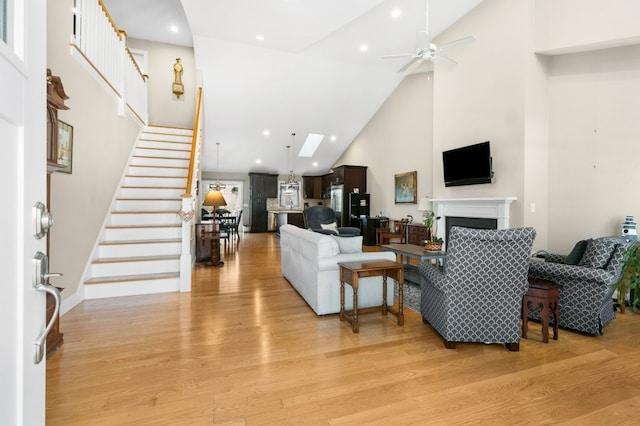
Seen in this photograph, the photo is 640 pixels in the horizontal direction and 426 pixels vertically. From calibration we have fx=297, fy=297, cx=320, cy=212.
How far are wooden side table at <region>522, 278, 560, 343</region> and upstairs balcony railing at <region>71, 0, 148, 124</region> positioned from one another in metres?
5.19

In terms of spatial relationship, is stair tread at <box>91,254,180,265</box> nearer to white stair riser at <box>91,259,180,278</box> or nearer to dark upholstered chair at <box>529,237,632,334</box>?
white stair riser at <box>91,259,180,278</box>

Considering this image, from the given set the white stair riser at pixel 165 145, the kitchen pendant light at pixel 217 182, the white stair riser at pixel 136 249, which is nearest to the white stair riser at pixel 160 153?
the white stair riser at pixel 165 145

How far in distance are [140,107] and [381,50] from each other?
517 centimetres

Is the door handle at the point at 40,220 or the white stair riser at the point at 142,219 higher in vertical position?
the door handle at the point at 40,220

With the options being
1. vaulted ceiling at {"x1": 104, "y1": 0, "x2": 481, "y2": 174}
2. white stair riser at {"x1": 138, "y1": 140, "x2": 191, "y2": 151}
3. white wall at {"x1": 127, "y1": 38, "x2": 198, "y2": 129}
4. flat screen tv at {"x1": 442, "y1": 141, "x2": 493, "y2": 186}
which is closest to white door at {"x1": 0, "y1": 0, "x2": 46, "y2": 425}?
vaulted ceiling at {"x1": 104, "y1": 0, "x2": 481, "y2": 174}

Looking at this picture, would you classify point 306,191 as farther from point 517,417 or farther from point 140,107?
point 517,417

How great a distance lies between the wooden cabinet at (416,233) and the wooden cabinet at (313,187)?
5723mm

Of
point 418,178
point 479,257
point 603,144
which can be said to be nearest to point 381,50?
point 418,178

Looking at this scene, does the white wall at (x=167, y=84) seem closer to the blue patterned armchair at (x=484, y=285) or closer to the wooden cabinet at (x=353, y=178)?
the wooden cabinet at (x=353, y=178)

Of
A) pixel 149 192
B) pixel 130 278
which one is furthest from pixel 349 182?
pixel 130 278

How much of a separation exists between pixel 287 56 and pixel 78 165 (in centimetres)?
472

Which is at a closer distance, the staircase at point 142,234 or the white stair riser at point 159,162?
the staircase at point 142,234

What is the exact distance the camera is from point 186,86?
7.76 m

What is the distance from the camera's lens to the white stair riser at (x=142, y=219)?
14.1ft
